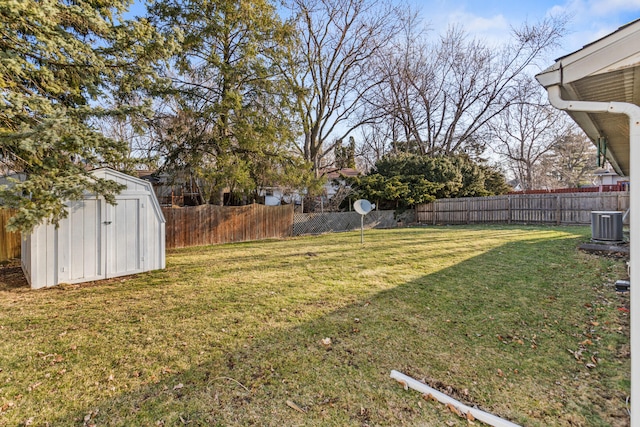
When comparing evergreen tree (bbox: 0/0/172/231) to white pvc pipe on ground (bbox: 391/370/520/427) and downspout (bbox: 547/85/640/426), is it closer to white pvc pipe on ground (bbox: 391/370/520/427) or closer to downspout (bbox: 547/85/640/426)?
white pvc pipe on ground (bbox: 391/370/520/427)

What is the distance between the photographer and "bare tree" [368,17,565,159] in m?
18.9

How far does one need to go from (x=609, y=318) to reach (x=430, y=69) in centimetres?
2105

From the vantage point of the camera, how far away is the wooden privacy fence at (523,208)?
43.2 ft

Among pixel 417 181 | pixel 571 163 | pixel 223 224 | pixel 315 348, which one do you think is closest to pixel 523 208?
pixel 417 181

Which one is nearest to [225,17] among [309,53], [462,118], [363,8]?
[309,53]

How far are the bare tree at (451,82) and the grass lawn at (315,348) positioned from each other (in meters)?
16.6

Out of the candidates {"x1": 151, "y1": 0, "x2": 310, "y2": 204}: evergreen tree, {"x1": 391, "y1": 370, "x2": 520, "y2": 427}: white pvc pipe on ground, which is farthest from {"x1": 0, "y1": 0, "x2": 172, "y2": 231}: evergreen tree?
{"x1": 151, "y1": 0, "x2": 310, "y2": 204}: evergreen tree

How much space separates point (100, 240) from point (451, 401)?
6.25 m

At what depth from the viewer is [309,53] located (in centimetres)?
1616

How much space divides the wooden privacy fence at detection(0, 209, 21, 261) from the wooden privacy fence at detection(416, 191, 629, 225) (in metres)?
17.3

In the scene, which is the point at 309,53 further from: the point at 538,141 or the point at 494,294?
the point at 538,141

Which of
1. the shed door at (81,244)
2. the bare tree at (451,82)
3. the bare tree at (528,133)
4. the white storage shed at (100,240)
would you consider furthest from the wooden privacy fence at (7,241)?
the bare tree at (528,133)

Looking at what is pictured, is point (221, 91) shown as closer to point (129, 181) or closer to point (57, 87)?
point (129, 181)

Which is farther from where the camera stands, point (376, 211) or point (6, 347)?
point (376, 211)
